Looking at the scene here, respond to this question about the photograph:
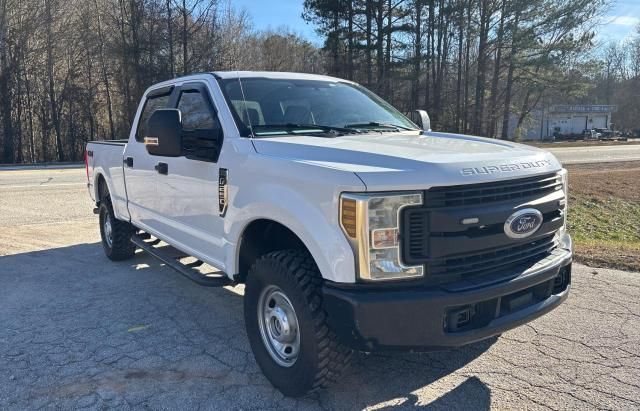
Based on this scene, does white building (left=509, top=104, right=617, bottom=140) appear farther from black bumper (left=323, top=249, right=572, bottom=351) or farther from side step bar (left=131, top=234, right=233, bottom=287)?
black bumper (left=323, top=249, right=572, bottom=351)

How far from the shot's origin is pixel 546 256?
323cm

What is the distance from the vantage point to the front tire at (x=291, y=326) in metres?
2.84

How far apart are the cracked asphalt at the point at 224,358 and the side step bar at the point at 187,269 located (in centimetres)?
45

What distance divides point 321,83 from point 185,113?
1.22 meters

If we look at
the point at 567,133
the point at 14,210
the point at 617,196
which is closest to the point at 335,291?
the point at 14,210

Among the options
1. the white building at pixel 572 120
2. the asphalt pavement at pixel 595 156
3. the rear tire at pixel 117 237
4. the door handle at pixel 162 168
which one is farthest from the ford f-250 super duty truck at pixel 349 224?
the white building at pixel 572 120

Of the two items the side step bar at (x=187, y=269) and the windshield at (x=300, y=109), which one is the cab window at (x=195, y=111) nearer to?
the windshield at (x=300, y=109)

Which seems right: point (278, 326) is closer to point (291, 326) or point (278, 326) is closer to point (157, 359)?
point (291, 326)

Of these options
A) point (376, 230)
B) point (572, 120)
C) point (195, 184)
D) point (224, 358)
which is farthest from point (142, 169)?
point (572, 120)

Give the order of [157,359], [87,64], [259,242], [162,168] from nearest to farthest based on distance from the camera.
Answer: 1. [259,242]
2. [157,359]
3. [162,168]
4. [87,64]

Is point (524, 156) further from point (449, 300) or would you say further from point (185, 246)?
point (185, 246)

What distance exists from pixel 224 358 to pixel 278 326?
73 centimetres

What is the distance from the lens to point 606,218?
10.1m

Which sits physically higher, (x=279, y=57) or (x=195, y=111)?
(x=279, y=57)
